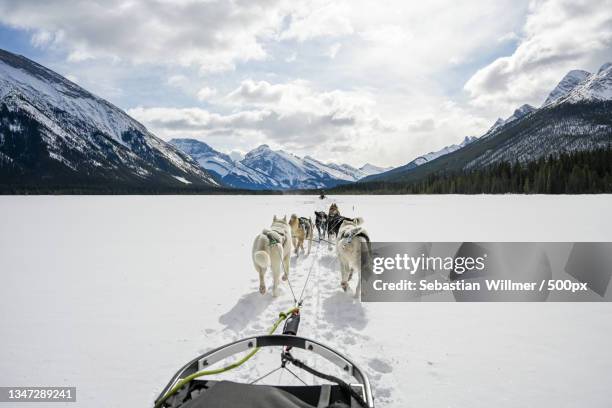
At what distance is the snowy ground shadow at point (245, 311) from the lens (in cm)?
592

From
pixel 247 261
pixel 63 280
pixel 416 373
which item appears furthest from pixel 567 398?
pixel 63 280

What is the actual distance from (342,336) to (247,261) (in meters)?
6.64

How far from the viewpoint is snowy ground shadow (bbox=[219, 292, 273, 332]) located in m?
5.92

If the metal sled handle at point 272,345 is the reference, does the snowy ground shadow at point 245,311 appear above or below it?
below

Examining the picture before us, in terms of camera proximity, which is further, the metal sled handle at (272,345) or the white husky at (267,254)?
the white husky at (267,254)

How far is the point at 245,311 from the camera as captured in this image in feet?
21.5

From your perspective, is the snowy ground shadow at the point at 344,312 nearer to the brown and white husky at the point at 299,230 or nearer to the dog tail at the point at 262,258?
the dog tail at the point at 262,258

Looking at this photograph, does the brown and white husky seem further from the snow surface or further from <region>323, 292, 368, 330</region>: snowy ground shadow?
<region>323, 292, 368, 330</region>: snowy ground shadow

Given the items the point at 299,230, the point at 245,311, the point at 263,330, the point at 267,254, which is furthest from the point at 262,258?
the point at 299,230

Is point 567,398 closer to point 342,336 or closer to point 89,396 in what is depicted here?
point 342,336

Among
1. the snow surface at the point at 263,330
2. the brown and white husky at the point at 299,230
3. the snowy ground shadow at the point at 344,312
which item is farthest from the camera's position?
the brown and white husky at the point at 299,230

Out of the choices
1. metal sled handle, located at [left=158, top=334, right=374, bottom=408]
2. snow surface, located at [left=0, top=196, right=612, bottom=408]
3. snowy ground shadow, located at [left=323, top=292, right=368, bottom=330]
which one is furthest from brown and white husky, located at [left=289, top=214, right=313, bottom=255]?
metal sled handle, located at [left=158, top=334, right=374, bottom=408]

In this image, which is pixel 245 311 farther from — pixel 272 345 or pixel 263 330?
pixel 272 345

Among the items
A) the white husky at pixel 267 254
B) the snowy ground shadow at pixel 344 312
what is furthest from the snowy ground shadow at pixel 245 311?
the snowy ground shadow at pixel 344 312
